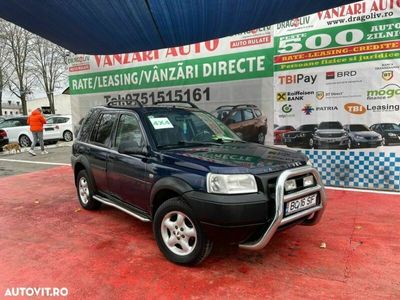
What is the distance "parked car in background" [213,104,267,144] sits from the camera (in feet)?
24.3

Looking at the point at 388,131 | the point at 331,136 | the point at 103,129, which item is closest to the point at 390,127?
the point at 388,131

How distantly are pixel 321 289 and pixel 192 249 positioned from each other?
4.23ft

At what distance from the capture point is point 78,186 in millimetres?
5922

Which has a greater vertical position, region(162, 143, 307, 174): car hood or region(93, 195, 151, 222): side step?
region(162, 143, 307, 174): car hood

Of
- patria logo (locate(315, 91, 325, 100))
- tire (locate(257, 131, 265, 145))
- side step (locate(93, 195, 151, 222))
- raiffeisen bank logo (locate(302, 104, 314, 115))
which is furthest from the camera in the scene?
tire (locate(257, 131, 265, 145))

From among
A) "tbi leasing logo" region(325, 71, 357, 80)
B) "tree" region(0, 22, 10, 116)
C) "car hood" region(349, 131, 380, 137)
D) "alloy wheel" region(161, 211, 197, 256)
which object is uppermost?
"tree" region(0, 22, 10, 116)

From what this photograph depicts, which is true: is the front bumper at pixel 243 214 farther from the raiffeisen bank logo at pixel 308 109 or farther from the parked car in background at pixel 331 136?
the raiffeisen bank logo at pixel 308 109

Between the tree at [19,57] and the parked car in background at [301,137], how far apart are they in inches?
1378

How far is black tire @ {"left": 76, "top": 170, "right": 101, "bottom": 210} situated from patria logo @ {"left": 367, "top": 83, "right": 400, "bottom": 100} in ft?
17.1

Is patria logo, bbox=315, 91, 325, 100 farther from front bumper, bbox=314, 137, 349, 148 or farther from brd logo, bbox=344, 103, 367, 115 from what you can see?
front bumper, bbox=314, 137, 349, 148

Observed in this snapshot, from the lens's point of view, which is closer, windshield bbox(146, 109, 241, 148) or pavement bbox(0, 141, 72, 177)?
windshield bbox(146, 109, 241, 148)

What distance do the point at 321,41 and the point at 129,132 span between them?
4.24m

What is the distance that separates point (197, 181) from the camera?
3.30 m

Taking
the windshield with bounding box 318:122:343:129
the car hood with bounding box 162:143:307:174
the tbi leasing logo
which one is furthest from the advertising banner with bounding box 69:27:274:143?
the car hood with bounding box 162:143:307:174
